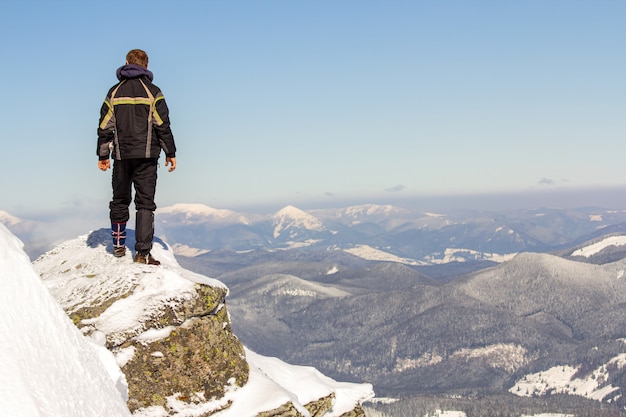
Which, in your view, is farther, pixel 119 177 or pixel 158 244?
pixel 158 244

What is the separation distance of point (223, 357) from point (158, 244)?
26.5 ft

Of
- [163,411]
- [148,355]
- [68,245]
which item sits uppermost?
[68,245]

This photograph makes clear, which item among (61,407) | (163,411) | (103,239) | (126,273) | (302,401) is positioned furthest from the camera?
(103,239)

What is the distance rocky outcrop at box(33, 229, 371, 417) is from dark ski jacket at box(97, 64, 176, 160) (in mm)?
3971

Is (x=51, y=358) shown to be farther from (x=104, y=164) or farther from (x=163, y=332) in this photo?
(x=104, y=164)

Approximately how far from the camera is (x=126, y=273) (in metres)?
18.2

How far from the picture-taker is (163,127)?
58.6 ft

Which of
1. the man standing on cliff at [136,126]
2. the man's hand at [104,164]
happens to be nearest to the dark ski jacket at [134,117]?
the man standing on cliff at [136,126]

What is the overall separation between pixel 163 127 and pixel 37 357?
11.9m

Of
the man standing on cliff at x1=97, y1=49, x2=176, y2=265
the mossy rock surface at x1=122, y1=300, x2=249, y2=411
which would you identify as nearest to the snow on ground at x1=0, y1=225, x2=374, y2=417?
the mossy rock surface at x1=122, y1=300, x2=249, y2=411

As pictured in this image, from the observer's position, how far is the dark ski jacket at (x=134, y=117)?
17.8 metres

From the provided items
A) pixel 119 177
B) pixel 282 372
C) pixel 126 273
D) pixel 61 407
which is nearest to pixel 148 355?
pixel 126 273

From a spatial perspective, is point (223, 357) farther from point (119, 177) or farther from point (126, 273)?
point (119, 177)

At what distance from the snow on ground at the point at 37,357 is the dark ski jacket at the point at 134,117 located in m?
10.1
